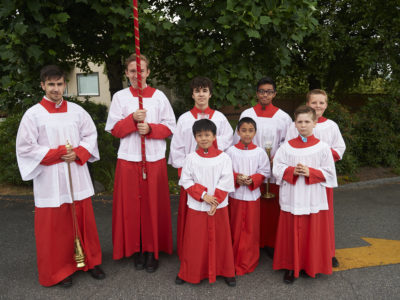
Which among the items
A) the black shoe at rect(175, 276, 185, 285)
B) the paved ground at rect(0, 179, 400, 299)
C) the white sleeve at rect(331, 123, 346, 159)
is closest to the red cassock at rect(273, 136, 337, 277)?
the paved ground at rect(0, 179, 400, 299)

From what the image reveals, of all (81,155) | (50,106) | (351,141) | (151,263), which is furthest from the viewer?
(351,141)

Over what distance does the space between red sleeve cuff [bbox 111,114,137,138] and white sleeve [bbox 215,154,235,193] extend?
1029 millimetres

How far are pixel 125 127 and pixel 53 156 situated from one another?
760 millimetres

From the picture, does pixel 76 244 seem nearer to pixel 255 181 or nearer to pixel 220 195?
pixel 220 195

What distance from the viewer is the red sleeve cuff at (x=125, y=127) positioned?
3688 millimetres

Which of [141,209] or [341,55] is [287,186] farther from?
[341,55]

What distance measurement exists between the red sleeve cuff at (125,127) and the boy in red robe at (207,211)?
0.69 metres

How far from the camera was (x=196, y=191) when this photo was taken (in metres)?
3.42

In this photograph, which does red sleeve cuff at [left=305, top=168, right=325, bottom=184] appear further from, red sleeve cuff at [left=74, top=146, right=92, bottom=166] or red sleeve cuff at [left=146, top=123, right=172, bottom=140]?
red sleeve cuff at [left=74, top=146, right=92, bottom=166]

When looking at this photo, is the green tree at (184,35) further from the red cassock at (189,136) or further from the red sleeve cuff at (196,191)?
the red sleeve cuff at (196,191)

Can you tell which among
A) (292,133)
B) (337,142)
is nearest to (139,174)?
(292,133)

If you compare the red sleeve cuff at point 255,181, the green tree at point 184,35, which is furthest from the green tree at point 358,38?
the red sleeve cuff at point 255,181

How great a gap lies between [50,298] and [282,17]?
13.8 feet

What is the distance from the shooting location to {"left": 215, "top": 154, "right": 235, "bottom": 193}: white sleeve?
345cm
